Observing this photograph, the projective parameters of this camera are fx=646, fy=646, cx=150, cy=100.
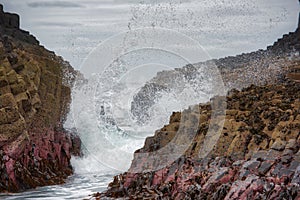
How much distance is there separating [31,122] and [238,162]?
2420 cm

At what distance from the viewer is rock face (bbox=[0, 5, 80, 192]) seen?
153 feet

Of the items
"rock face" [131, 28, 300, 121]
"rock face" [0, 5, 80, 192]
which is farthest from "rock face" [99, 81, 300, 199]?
"rock face" [131, 28, 300, 121]

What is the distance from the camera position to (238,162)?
32000mm

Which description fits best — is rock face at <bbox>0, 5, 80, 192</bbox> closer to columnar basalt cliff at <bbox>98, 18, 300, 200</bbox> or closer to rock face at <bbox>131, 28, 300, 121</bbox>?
rock face at <bbox>131, 28, 300, 121</bbox>

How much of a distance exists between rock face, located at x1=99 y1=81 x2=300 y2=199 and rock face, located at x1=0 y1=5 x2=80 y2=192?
8.89m

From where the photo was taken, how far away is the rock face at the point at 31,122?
46750mm

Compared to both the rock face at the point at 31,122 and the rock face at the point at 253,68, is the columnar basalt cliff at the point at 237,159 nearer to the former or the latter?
the rock face at the point at 31,122

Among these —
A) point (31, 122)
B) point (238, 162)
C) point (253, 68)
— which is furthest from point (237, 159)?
point (253, 68)

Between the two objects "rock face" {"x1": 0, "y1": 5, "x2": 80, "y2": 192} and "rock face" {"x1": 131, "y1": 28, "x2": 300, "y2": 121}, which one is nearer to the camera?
"rock face" {"x1": 0, "y1": 5, "x2": 80, "y2": 192}

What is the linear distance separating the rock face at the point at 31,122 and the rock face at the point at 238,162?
8.89m

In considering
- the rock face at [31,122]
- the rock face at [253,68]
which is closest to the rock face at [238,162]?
→ the rock face at [31,122]

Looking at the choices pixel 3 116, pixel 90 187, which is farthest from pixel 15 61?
pixel 90 187

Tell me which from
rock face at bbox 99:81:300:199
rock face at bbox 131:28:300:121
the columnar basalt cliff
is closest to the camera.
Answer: rock face at bbox 99:81:300:199

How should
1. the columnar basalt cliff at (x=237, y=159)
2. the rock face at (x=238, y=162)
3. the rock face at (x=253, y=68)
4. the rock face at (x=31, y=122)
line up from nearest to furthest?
the rock face at (x=238, y=162) < the columnar basalt cliff at (x=237, y=159) < the rock face at (x=31, y=122) < the rock face at (x=253, y=68)
